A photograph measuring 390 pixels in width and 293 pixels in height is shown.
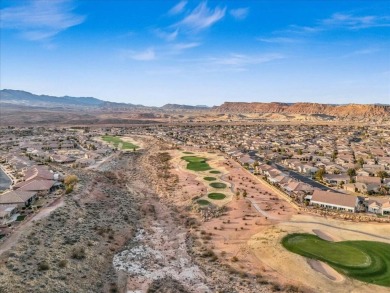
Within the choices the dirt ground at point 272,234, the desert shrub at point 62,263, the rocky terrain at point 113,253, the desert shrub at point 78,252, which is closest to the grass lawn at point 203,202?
the dirt ground at point 272,234

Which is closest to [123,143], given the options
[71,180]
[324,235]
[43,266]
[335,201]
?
[71,180]

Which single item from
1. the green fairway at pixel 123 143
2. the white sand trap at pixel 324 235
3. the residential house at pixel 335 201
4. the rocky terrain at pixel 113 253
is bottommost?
the rocky terrain at pixel 113 253

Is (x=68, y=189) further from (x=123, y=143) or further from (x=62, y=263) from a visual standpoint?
(x=123, y=143)

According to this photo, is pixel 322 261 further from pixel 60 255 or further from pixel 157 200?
pixel 157 200

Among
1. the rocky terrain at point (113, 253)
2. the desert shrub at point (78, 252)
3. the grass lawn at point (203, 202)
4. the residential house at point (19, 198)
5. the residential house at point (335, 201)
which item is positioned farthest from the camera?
the grass lawn at point (203, 202)

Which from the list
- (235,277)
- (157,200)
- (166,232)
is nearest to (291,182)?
(157,200)

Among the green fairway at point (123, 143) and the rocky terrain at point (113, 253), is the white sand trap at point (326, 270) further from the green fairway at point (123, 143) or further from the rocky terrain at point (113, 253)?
the green fairway at point (123, 143)
